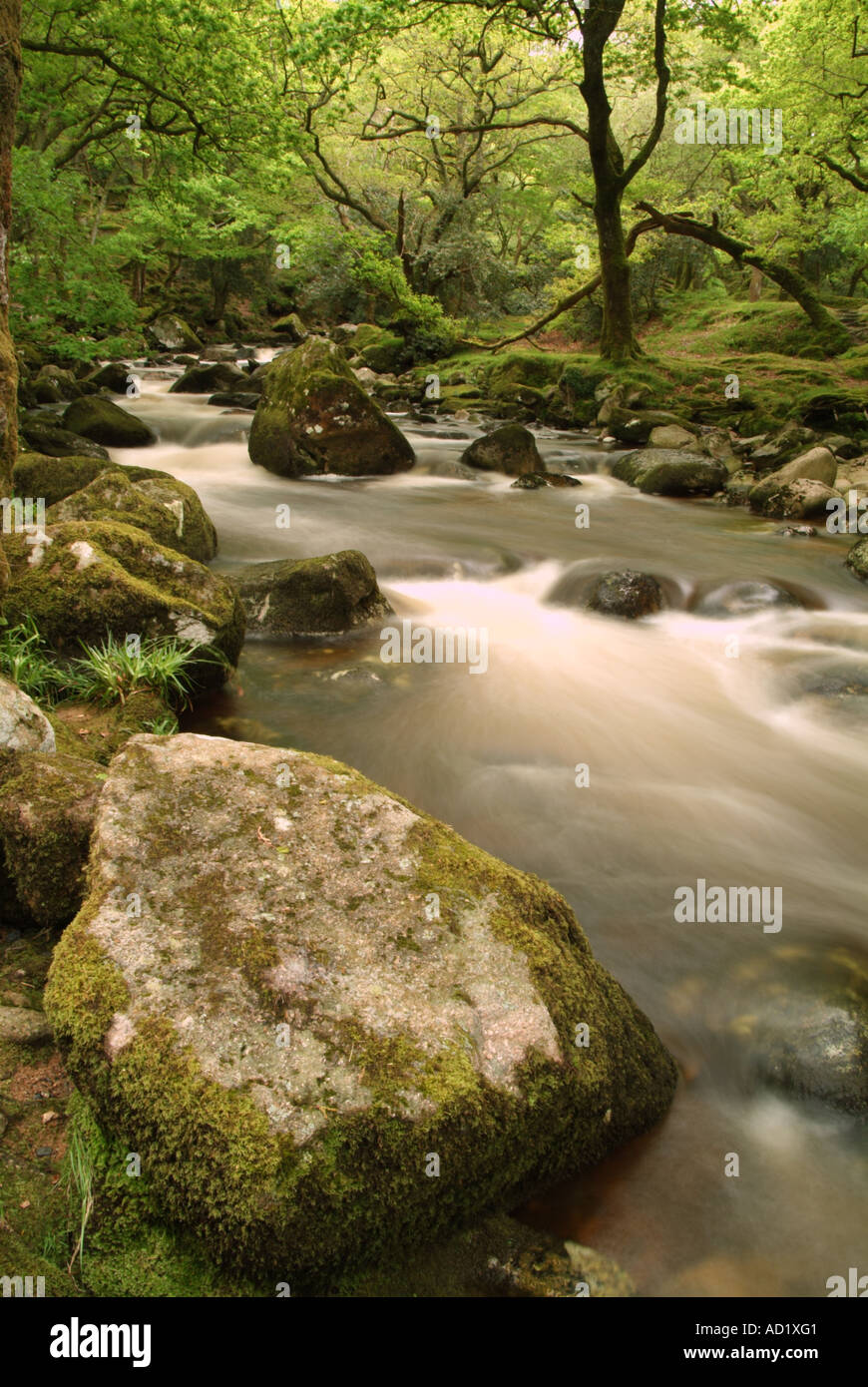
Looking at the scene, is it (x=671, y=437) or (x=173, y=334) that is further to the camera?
(x=173, y=334)

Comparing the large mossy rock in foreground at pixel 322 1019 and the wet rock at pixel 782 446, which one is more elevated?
the wet rock at pixel 782 446

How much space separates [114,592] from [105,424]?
396 inches

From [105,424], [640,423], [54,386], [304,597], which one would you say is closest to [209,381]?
[54,386]

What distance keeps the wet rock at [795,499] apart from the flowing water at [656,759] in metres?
0.69

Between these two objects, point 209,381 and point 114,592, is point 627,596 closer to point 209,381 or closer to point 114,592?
point 114,592

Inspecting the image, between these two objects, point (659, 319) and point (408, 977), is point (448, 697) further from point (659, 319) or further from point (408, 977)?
point (659, 319)

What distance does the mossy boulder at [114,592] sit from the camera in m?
4.89

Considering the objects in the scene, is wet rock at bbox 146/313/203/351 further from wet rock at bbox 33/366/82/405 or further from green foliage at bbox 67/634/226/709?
green foliage at bbox 67/634/226/709

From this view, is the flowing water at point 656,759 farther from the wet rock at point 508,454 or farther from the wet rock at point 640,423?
the wet rock at point 640,423

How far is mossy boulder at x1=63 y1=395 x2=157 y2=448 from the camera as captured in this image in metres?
13.2

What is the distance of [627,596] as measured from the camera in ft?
27.1

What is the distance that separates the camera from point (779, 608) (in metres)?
8.39

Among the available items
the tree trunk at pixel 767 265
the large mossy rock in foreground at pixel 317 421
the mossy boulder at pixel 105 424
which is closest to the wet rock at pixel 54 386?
the mossy boulder at pixel 105 424

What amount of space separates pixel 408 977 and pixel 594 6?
64.4 feet
